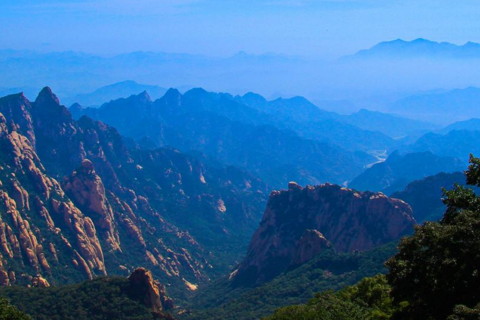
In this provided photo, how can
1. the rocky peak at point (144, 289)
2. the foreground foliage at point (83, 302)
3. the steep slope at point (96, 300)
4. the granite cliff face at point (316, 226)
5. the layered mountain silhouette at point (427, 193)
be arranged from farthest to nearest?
the layered mountain silhouette at point (427, 193) < the granite cliff face at point (316, 226) < the rocky peak at point (144, 289) < the steep slope at point (96, 300) < the foreground foliage at point (83, 302)

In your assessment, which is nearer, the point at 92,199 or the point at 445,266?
the point at 445,266

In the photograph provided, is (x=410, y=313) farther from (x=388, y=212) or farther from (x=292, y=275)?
(x=388, y=212)

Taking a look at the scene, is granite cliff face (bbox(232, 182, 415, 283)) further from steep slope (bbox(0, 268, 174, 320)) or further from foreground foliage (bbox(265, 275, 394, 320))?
foreground foliage (bbox(265, 275, 394, 320))

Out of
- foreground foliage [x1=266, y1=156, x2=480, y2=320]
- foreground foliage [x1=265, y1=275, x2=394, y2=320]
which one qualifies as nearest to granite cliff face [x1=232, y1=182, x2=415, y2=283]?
foreground foliage [x1=265, y1=275, x2=394, y2=320]

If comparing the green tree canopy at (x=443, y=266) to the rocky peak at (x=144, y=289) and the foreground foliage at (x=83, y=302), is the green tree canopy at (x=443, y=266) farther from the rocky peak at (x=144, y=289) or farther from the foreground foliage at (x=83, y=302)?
the rocky peak at (x=144, y=289)

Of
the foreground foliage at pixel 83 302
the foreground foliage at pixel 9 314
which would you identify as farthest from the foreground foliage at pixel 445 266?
the foreground foliage at pixel 83 302

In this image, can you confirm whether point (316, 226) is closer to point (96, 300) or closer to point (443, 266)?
point (96, 300)

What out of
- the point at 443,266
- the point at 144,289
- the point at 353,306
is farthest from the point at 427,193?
the point at 443,266

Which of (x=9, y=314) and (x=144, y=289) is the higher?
(x=9, y=314)

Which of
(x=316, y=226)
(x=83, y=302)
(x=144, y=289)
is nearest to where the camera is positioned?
(x=83, y=302)
